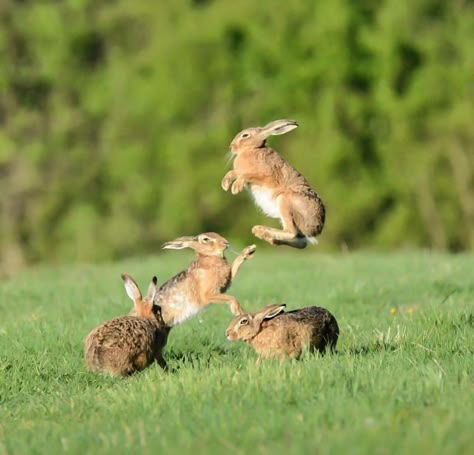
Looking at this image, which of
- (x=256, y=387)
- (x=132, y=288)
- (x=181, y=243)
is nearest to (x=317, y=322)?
(x=181, y=243)

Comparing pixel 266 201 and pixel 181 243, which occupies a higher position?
pixel 266 201

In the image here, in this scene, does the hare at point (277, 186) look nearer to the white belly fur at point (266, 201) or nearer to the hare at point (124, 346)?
the white belly fur at point (266, 201)

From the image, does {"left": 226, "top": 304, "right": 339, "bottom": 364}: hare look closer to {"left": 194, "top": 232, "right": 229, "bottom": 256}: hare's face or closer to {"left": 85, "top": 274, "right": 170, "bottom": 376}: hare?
{"left": 85, "top": 274, "right": 170, "bottom": 376}: hare

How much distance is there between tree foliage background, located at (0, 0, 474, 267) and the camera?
3684cm

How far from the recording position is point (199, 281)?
9.75 metres

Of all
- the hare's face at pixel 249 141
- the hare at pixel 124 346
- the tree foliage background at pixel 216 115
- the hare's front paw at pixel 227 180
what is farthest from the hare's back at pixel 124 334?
the tree foliage background at pixel 216 115

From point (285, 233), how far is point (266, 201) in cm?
45

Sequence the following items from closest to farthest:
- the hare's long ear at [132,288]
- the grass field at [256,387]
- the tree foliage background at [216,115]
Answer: the grass field at [256,387] < the hare's long ear at [132,288] < the tree foliage background at [216,115]

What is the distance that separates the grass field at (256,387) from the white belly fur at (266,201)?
45.9 inches

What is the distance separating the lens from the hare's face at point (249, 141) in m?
9.26

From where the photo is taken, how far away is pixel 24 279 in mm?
18219

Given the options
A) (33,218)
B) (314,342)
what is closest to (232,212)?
(33,218)

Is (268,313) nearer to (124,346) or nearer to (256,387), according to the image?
(124,346)

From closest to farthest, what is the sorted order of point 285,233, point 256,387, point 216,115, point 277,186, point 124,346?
1. point 256,387
2. point 124,346
3. point 285,233
4. point 277,186
5. point 216,115
